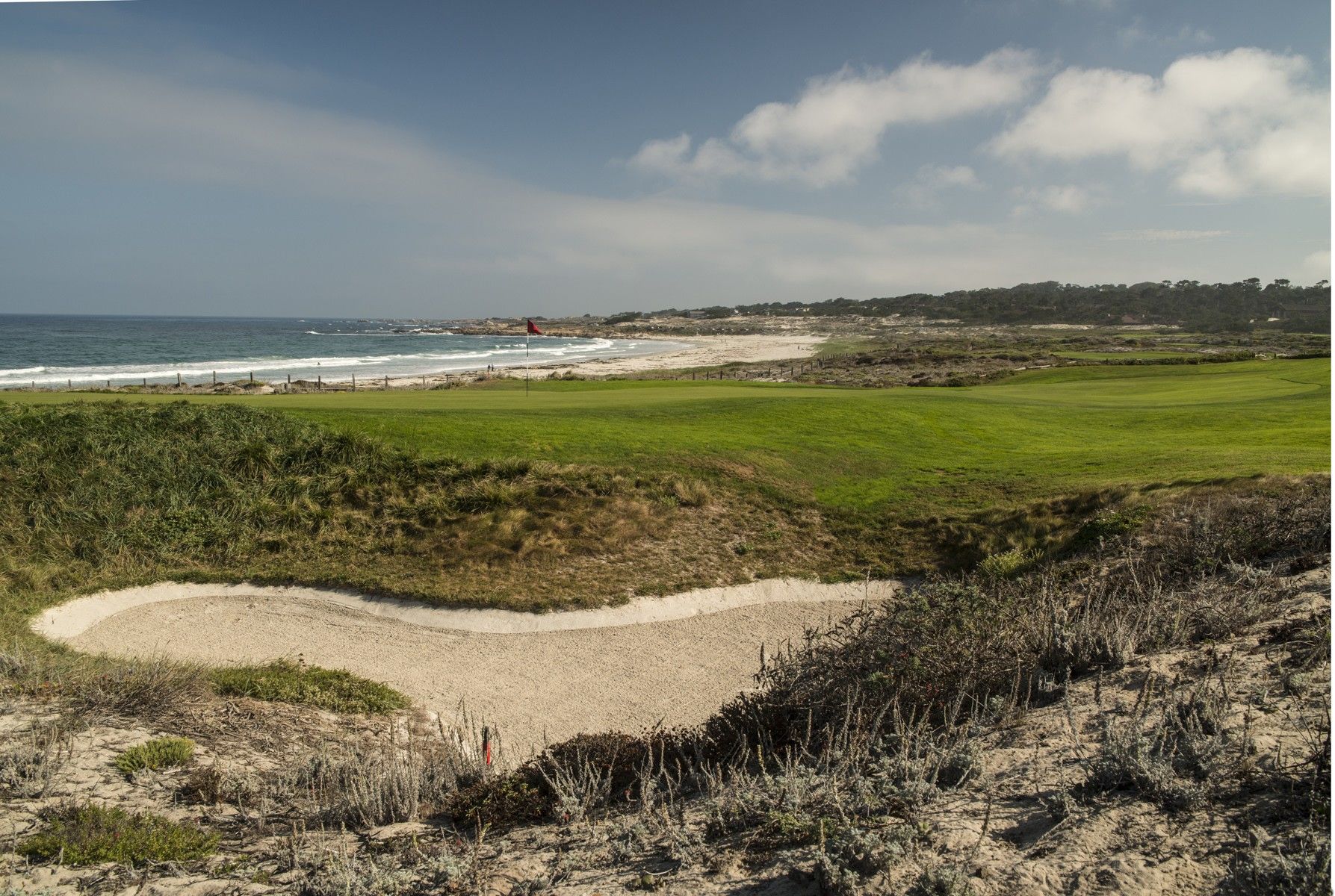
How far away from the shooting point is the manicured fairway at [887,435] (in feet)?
54.1

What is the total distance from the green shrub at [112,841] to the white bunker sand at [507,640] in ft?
15.0

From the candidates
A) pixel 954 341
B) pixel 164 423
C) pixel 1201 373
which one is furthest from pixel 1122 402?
pixel 954 341

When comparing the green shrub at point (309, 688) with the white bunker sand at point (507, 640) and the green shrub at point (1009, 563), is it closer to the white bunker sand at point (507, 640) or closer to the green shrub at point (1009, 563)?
the white bunker sand at point (507, 640)

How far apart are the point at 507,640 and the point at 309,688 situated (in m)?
3.41

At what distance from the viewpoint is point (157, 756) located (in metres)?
6.81

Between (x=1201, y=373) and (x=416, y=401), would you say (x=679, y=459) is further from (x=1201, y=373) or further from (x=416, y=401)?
(x=1201, y=373)

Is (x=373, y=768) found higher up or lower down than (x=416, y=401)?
lower down

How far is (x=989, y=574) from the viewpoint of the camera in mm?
12078

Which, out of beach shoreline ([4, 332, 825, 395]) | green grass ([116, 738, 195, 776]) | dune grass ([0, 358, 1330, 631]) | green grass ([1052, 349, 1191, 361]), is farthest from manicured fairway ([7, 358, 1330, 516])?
green grass ([1052, 349, 1191, 361])

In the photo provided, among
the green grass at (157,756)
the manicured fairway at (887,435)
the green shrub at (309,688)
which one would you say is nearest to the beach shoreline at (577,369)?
the manicured fairway at (887,435)

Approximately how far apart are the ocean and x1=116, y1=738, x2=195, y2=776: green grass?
58.6 m

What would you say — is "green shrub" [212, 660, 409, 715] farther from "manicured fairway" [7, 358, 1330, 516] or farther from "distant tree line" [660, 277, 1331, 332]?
"distant tree line" [660, 277, 1331, 332]

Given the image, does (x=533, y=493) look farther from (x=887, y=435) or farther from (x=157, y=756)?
(x=887, y=435)

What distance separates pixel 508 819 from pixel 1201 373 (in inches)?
1861
